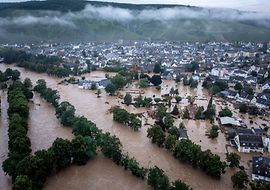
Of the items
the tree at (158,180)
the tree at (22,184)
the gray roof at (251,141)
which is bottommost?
the gray roof at (251,141)

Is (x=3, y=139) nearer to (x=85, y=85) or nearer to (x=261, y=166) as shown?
(x=85, y=85)

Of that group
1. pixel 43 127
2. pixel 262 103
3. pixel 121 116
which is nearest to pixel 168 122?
pixel 121 116

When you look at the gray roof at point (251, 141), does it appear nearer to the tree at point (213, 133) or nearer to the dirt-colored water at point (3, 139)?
the tree at point (213, 133)

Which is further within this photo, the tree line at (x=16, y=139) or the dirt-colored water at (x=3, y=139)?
the dirt-colored water at (x=3, y=139)

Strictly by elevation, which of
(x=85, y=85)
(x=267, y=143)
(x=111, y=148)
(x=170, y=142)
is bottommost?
(x=85, y=85)

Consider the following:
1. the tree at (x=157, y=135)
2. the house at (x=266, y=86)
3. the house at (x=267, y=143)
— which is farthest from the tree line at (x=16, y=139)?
the house at (x=266, y=86)

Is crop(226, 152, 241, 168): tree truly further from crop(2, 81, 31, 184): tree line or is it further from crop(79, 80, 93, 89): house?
crop(79, 80, 93, 89): house
